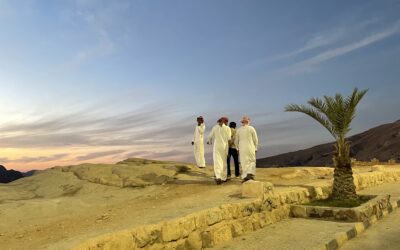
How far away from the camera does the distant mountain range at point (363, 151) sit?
43844mm

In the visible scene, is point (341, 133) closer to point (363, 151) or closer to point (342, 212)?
point (342, 212)

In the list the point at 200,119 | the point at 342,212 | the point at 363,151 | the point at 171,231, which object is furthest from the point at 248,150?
the point at 363,151

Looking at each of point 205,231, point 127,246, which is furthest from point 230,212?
point 127,246

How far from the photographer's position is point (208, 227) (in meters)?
7.33

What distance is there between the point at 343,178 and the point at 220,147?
13.0ft

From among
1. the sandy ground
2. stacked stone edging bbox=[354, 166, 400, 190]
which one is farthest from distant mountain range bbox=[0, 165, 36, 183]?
stacked stone edging bbox=[354, 166, 400, 190]

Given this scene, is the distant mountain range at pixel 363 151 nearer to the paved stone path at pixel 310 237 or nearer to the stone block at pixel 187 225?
the paved stone path at pixel 310 237

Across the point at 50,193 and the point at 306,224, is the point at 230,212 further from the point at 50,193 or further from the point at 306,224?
the point at 50,193

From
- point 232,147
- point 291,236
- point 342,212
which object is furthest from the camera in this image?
point 232,147

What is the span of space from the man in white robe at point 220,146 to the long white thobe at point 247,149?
2.12 feet

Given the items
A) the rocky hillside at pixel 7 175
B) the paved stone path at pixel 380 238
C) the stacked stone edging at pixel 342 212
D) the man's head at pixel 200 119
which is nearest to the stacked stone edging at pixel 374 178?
the stacked stone edging at pixel 342 212

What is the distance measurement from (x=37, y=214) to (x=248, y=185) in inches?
220

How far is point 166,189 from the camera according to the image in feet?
41.4

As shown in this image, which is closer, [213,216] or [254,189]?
[213,216]
